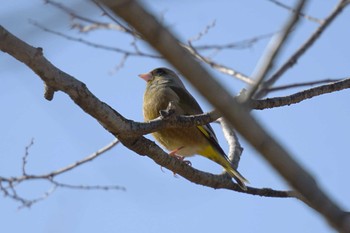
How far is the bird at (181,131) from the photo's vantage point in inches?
209

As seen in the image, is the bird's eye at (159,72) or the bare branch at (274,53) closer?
the bare branch at (274,53)

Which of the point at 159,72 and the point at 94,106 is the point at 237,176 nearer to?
the point at 94,106

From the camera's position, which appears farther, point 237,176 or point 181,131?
point 181,131

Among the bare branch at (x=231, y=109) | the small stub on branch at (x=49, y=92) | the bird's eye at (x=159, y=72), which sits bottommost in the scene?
the bare branch at (x=231, y=109)

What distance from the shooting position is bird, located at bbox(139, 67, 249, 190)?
209 inches

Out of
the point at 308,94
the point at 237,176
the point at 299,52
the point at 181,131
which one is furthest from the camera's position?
the point at 181,131

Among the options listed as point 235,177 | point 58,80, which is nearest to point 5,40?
point 58,80

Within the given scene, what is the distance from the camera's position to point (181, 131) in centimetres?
536

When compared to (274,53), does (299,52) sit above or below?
above

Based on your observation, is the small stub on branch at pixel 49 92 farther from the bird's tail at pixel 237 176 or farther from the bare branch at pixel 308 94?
the bird's tail at pixel 237 176

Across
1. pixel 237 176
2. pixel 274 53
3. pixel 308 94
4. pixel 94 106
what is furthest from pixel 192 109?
pixel 274 53

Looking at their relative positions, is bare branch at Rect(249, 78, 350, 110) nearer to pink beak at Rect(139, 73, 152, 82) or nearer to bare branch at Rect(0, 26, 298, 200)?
bare branch at Rect(0, 26, 298, 200)

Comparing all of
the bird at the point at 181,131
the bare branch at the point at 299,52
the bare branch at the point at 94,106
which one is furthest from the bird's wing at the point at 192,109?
the bare branch at the point at 299,52

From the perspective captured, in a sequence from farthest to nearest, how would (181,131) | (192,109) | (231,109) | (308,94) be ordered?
1. (192,109)
2. (181,131)
3. (308,94)
4. (231,109)
